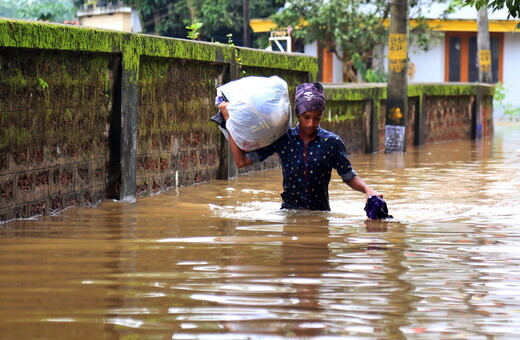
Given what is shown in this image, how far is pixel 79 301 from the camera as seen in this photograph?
461 centimetres

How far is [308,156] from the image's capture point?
7660mm

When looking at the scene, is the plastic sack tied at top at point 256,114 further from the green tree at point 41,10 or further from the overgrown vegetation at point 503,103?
the overgrown vegetation at point 503,103

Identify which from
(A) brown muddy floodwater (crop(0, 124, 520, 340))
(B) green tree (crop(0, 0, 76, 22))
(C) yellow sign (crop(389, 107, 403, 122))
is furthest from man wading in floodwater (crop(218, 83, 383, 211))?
(B) green tree (crop(0, 0, 76, 22))

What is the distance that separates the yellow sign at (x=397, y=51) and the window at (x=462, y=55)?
18.1 meters

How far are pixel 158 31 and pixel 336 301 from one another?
33.3 meters

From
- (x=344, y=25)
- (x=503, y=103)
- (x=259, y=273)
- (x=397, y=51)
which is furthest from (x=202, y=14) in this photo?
(x=259, y=273)

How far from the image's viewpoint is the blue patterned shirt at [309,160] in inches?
301

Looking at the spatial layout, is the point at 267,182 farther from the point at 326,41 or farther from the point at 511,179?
the point at 326,41

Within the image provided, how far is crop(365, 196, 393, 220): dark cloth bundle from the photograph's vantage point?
7598 millimetres

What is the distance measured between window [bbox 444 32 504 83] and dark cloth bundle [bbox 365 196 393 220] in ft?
95.4

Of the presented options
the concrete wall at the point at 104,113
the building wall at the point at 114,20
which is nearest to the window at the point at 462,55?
the building wall at the point at 114,20

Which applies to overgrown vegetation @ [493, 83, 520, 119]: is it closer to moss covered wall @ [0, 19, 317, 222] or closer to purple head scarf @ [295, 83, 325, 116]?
moss covered wall @ [0, 19, 317, 222]

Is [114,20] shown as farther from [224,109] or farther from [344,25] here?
[224,109]

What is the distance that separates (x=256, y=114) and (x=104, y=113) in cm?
217
